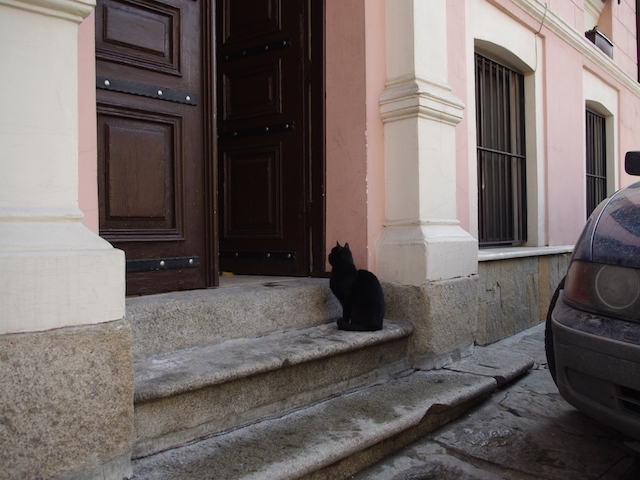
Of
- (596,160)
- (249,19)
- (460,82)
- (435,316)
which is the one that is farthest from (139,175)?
(596,160)

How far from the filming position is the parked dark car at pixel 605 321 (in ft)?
6.07

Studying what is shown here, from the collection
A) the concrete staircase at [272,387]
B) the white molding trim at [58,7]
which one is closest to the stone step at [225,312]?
the concrete staircase at [272,387]

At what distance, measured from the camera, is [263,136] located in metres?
3.91

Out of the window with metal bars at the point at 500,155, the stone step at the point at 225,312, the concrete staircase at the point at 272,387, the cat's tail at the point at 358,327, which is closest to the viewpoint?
the concrete staircase at the point at 272,387

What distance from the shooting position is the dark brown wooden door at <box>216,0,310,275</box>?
3736 mm

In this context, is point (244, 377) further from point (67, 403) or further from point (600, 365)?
point (600, 365)

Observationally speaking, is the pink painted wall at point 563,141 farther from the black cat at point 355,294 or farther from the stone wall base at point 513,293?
the black cat at point 355,294

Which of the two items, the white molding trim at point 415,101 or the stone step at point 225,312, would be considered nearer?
the stone step at point 225,312

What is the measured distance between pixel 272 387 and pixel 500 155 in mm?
3835

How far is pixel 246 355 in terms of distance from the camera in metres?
2.42

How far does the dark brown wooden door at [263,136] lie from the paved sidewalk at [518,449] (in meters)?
1.54

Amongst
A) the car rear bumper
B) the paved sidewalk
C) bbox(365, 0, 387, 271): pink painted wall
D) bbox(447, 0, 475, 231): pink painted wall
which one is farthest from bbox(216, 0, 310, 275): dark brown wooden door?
the car rear bumper

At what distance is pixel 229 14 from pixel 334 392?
2.94 metres

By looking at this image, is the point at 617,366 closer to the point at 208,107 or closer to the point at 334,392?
the point at 334,392
